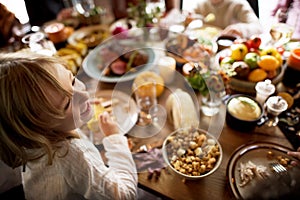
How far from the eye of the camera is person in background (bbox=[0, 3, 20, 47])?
1.39 meters

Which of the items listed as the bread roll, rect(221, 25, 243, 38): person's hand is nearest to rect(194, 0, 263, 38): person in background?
rect(221, 25, 243, 38): person's hand

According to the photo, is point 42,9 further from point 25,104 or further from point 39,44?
point 25,104

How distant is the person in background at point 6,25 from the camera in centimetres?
139

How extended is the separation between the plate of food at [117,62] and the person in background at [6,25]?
57 centimetres

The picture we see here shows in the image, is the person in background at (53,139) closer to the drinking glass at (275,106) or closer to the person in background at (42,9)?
the drinking glass at (275,106)

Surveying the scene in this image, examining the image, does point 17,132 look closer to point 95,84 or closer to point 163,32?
point 95,84

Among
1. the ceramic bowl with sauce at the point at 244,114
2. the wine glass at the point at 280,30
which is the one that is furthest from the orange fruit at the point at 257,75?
the wine glass at the point at 280,30

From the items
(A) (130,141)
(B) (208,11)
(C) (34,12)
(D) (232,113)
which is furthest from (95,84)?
(C) (34,12)

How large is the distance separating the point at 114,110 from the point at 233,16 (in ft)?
2.44

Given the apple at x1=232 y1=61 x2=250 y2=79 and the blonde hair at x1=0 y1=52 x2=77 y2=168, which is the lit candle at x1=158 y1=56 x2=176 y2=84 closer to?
the apple at x1=232 y1=61 x2=250 y2=79

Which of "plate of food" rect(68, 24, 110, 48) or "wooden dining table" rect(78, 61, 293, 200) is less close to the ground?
"plate of food" rect(68, 24, 110, 48)

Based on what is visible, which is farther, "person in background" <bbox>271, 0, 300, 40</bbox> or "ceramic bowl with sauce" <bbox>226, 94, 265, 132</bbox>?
"person in background" <bbox>271, 0, 300, 40</bbox>

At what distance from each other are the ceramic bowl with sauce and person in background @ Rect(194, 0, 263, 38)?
0.41 meters

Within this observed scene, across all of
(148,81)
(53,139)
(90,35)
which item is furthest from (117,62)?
(53,139)
